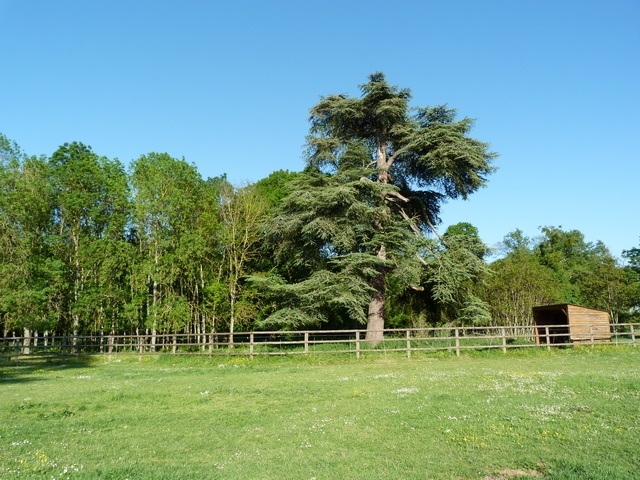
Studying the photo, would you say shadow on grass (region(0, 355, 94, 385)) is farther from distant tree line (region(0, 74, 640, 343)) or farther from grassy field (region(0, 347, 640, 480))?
grassy field (region(0, 347, 640, 480))

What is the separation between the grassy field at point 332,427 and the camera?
20.2 ft

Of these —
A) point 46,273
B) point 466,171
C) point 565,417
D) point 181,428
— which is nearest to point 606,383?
point 565,417

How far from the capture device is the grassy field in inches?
243

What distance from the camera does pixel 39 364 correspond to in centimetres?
2581

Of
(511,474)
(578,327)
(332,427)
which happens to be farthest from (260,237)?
(511,474)

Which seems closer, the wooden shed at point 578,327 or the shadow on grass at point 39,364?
the shadow on grass at point 39,364

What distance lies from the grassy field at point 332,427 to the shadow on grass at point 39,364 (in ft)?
20.9

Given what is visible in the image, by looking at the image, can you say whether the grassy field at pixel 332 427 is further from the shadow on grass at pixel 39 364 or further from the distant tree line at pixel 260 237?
the distant tree line at pixel 260 237

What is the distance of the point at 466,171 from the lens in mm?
27344

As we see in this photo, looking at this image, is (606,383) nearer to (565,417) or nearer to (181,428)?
(565,417)

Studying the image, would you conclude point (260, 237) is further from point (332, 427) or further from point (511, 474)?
point (511, 474)

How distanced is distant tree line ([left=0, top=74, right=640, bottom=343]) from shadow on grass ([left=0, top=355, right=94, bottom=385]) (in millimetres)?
3273

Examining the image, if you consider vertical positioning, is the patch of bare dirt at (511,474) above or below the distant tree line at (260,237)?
below

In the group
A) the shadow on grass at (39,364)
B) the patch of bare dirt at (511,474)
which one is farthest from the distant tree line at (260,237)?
the patch of bare dirt at (511,474)
